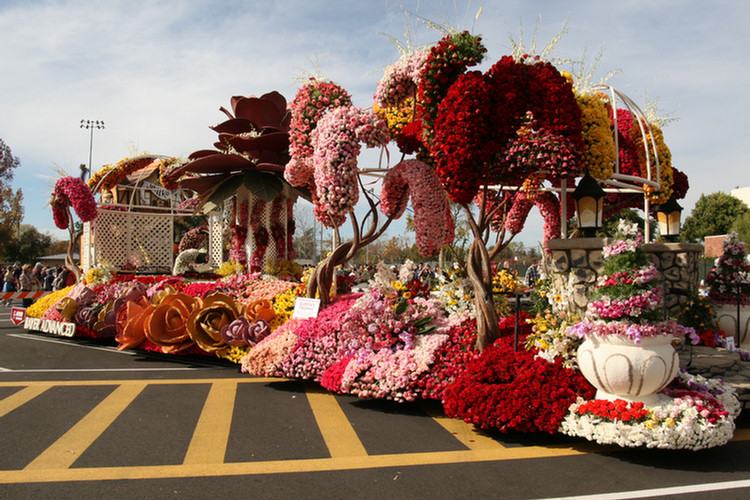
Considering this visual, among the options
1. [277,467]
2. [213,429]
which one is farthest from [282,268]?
[277,467]

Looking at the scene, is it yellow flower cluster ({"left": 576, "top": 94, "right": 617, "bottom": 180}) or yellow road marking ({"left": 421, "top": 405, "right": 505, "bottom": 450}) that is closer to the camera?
yellow road marking ({"left": 421, "top": 405, "right": 505, "bottom": 450})

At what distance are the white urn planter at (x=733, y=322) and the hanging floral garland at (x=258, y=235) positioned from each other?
899 cm

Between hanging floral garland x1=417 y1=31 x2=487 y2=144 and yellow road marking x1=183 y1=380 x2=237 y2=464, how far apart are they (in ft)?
13.6

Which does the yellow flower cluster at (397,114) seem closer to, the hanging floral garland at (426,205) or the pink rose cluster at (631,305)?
the hanging floral garland at (426,205)

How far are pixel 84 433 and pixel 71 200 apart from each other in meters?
8.74

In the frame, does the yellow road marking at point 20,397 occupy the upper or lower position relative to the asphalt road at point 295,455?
lower

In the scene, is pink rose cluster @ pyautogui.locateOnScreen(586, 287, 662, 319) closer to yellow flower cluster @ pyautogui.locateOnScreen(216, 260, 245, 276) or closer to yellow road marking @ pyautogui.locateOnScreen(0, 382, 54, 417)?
yellow road marking @ pyautogui.locateOnScreen(0, 382, 54, 417)

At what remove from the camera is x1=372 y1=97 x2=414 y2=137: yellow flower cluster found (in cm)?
Answer: 753

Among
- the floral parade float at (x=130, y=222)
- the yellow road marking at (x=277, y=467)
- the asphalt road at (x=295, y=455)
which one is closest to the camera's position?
the asphalt road at (x=295, y=455)

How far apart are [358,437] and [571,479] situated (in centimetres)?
188

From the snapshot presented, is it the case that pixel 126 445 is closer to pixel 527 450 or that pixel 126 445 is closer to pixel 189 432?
pixel 189 432

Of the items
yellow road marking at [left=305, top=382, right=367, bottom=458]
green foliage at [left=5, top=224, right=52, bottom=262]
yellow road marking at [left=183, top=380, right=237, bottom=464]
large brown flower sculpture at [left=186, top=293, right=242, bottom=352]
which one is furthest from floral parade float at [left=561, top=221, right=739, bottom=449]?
green foliage at [left=5, top=224, right=52, bottom=262]

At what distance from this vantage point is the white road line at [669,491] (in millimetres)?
3465

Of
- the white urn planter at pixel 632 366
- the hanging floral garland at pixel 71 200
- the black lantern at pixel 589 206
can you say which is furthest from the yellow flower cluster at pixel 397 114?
the hanging floral garland at pixel 71 200
